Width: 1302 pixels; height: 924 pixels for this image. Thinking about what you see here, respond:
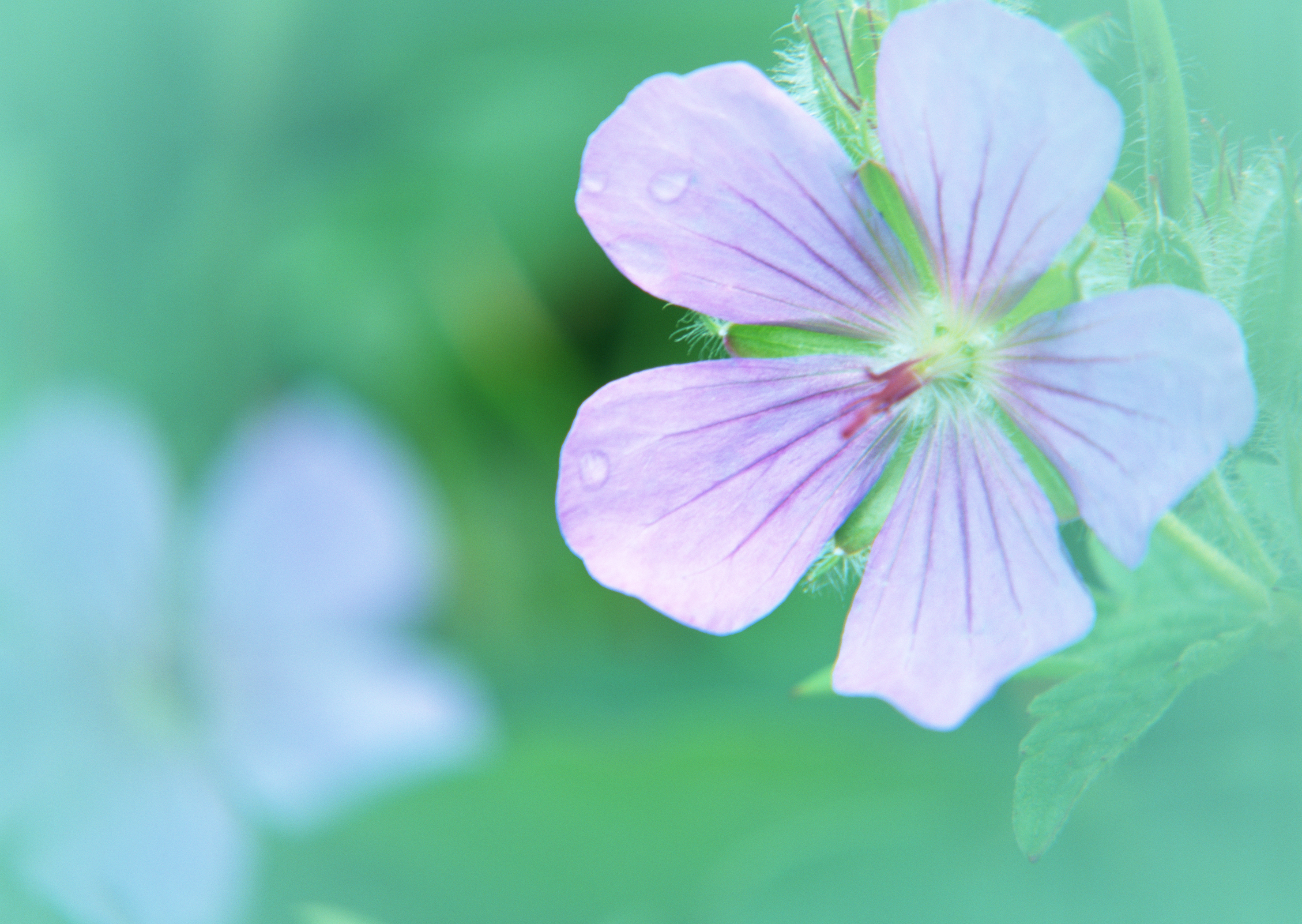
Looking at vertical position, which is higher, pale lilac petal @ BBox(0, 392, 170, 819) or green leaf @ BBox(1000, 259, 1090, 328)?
green leaf @ BBox(1000, 259, 1090, 328)

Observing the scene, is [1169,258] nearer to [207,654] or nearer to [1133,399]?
[1133,399]

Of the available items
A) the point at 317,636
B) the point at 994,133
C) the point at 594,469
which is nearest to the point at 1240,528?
the point at 994,133

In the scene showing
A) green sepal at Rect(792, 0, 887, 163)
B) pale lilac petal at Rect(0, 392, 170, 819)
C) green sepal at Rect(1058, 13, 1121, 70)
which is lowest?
pale lilac petal at Rect(0, 392, 170, 819)

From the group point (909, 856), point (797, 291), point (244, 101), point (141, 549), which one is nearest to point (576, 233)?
point (244, 101)

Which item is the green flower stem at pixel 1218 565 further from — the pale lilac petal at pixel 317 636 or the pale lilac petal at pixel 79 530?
the pale lilac petal at pixel 79 530

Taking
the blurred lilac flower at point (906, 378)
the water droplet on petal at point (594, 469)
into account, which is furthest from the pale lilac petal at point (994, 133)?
the water droplet on petal at point (594, 469)

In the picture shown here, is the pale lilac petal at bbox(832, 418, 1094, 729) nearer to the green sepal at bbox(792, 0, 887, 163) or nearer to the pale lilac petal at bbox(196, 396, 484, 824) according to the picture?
the green sepal at bbox(792, 0, 887, 163)

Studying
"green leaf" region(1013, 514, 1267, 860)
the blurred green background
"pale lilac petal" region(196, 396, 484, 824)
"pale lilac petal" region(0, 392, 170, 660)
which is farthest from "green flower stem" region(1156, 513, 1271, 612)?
"pale lilac petal" region(0, 392, 170, 660)
